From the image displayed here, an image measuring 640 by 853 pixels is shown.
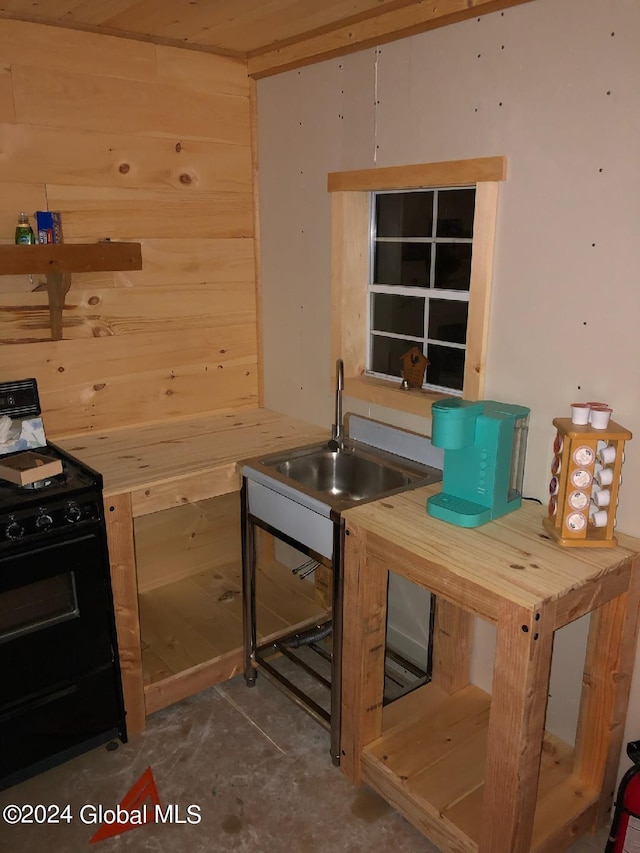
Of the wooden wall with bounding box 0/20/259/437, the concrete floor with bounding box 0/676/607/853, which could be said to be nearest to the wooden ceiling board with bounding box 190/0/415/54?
the wooden wall with bounding box 0/20/259/437

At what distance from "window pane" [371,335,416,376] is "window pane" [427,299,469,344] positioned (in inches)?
6.2

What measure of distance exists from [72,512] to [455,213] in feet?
5.45

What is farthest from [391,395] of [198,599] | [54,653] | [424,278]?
[54,653]

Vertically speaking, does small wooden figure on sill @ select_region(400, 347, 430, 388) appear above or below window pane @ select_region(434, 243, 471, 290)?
below

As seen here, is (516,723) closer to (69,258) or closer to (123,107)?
(69,258)

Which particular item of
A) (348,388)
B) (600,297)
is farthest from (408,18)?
(348,388)

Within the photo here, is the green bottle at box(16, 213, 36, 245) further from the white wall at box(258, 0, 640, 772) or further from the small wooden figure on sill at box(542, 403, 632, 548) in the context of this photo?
the small wooden figure on sill at box(542, 403, 632, 548)

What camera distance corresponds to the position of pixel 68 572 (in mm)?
2197

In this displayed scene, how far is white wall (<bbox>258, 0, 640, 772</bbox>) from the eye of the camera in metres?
1.85

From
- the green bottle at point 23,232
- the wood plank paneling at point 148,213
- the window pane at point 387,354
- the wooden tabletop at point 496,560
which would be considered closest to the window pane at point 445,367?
the window pane at point 387,354

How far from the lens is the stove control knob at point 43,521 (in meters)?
2.08

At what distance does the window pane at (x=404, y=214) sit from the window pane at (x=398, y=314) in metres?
0.25

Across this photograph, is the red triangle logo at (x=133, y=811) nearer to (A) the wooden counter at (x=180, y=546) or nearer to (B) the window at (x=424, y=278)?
(A) the wooden counter at (x=180, y=546)

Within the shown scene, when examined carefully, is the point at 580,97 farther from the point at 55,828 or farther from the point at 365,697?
the point at 55,828
